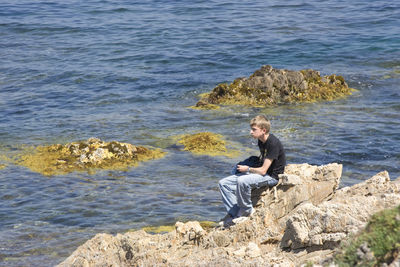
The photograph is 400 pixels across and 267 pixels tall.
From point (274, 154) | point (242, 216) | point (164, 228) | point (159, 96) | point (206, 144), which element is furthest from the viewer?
point (159, 96)

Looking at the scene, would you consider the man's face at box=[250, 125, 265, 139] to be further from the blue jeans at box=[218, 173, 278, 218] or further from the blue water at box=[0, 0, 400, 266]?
the blue water at box=[0, 0, 400, 266]

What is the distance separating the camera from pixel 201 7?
134 feet

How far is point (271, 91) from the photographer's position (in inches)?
870

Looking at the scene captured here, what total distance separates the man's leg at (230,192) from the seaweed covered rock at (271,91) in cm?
1208

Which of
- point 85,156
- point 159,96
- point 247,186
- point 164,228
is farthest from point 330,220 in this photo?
point 159,96

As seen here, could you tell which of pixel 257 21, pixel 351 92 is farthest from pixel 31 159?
pixel 257 21

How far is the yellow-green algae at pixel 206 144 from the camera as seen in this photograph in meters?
17.1

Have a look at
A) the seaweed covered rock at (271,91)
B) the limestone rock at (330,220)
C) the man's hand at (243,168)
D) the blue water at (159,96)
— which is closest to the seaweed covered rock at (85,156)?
the blue water at (159,96)

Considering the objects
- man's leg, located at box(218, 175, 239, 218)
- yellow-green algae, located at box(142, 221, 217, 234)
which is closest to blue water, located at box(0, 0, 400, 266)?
yellow-green algae, located at box(142, 221, 217, 234)

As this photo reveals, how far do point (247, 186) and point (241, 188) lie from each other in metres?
A: 0.10

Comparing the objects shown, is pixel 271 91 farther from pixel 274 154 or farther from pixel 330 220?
pixel 330 220

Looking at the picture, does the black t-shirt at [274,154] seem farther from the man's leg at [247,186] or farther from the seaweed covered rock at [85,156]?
the seaweed covered rock at [85,156]

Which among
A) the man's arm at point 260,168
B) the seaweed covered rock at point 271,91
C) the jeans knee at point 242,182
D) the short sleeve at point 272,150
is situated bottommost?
the seaweed covered rock at point 271,91

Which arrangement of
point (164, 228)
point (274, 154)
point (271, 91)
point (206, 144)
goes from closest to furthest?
point (274, 154), point (164, 228), point (206, 144), point (271, 91)
